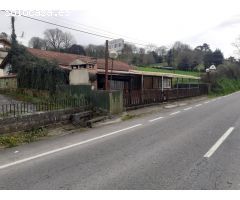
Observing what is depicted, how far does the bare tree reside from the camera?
61.8 meters

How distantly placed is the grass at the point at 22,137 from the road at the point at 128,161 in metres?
0.54

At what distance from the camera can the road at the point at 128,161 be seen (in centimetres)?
462

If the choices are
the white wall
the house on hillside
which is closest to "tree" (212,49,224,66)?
the house on hillside

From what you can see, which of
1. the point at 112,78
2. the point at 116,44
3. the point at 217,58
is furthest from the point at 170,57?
the point at 116,44

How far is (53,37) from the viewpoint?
204 feet

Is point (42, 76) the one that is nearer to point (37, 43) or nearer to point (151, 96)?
point (151, 96)

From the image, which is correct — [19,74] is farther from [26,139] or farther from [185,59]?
[185,59]

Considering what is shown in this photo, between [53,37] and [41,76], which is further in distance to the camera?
[53,37]

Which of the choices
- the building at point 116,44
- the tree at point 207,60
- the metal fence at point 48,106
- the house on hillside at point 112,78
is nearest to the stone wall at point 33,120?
the metal fence at point 48,106

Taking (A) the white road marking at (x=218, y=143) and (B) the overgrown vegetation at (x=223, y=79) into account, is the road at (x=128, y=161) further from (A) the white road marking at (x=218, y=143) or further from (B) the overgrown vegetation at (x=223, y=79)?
(B) the overgrown vegetation at (x=223, y=79)

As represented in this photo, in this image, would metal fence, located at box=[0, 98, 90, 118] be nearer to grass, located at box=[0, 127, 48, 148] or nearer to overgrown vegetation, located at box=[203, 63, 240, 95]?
grass, located at box=[0, 127, 48, 148]

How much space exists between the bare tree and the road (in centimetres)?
5611

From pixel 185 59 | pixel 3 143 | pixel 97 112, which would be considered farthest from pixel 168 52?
pixel 3 143

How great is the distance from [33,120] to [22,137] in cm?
99
